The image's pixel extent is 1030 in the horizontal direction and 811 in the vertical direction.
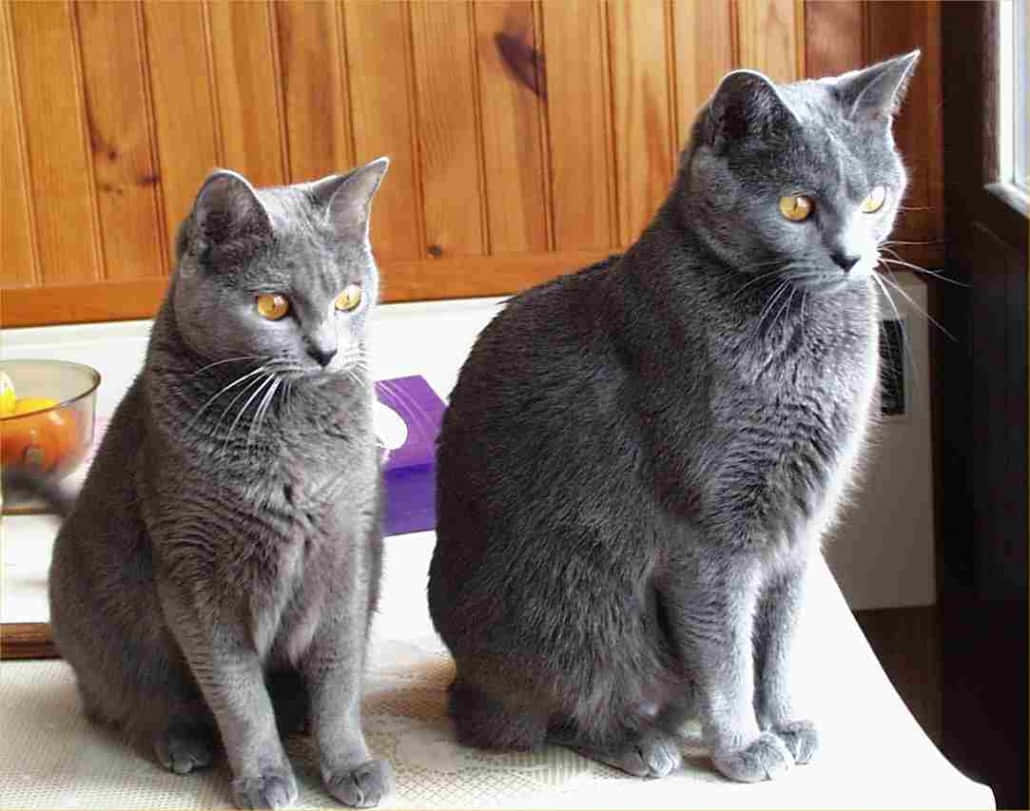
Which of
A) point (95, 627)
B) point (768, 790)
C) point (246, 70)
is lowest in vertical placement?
point (768, 790)

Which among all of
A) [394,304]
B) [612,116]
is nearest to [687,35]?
[612,116]

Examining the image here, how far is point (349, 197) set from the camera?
1.26 meters

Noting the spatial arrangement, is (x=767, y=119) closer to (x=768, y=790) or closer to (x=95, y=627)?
(x=768, y=790)

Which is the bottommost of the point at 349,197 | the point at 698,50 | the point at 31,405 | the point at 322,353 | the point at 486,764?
the point at 486,764

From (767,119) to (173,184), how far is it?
131cm

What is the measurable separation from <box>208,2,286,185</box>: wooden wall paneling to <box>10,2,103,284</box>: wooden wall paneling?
207mm

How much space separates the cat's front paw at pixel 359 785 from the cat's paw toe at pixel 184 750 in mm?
133

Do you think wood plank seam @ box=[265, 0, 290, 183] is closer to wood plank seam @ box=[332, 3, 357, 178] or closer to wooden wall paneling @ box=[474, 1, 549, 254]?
wood plank seam @ box=[332, 3, 357, 178]

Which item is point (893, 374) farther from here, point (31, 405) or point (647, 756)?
point (31, 405)

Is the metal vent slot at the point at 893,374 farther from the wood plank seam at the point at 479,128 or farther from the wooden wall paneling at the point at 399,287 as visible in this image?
the wood plank seam at the point at 479,128

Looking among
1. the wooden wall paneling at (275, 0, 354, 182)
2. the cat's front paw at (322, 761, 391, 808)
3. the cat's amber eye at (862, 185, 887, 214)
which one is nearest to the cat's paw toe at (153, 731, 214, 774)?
the cat's front paw at (322, 761, 391, 808)

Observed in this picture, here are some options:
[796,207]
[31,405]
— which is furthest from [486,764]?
[31,405]

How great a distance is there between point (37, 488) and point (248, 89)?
0.81 meters

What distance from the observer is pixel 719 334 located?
123 centimetres
